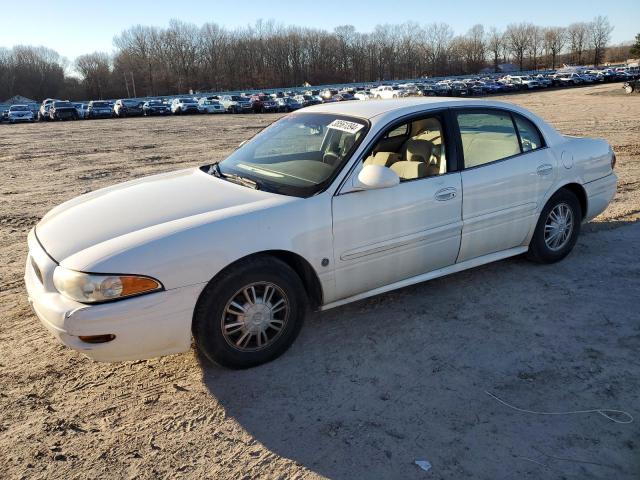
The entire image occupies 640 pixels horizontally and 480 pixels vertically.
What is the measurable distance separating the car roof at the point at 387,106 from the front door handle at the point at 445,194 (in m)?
0.67

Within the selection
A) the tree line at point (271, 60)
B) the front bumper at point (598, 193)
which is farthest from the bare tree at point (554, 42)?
the front bumper at point (598, 193)

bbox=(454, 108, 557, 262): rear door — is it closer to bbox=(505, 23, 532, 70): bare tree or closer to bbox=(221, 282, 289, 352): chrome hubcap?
bbox=(221, 282, 289, 352): chrome hubcap

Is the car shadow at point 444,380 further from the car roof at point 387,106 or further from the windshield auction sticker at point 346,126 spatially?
the car roof at point 387,106

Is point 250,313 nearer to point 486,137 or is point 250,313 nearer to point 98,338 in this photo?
point 98,338

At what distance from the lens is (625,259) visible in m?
4.98

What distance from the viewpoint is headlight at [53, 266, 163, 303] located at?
9.11 ft

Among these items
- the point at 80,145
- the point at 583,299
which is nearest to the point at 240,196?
the point at 583,299

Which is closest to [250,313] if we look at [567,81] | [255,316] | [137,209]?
[255,316]

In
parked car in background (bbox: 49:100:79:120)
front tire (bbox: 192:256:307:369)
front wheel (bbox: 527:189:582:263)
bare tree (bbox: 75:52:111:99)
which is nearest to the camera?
front tire (bbox: 192:256:307:369)

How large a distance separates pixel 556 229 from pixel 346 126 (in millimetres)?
2333

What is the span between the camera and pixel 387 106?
Result: 4082 mm

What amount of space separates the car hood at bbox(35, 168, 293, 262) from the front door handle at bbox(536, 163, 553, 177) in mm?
2425

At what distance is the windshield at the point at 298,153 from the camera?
3.60 m

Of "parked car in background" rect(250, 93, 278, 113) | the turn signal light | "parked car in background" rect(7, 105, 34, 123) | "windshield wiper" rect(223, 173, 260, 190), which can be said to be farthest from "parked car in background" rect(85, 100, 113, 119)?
the turn signal light
